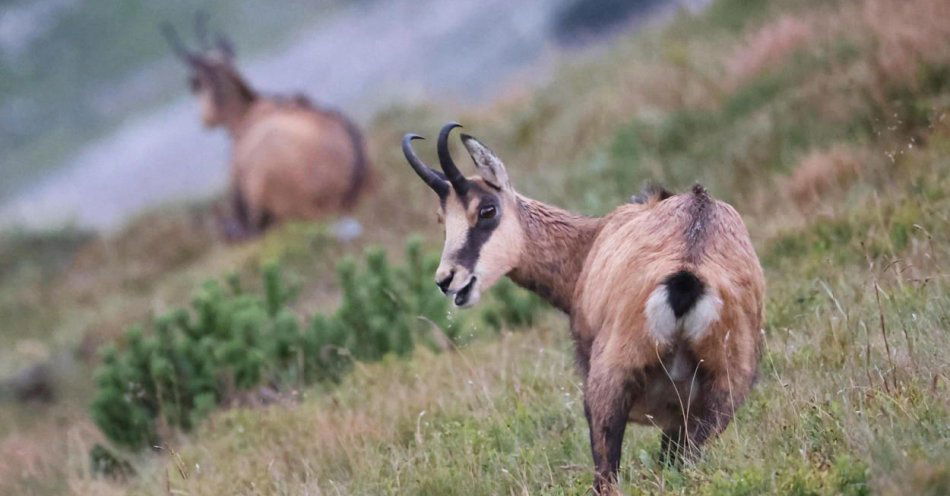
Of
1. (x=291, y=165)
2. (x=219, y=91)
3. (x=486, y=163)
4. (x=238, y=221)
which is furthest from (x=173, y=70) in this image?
(x=486, y=163)

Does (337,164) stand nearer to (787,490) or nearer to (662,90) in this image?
(662,90)

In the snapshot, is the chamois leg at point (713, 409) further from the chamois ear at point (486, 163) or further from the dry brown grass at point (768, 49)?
the dry brown grass at point (768, 49)

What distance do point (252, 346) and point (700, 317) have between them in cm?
503

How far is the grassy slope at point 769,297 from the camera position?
15.4 feet

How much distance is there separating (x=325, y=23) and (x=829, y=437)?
97.5ft

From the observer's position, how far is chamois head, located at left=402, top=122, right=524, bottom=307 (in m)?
5.31

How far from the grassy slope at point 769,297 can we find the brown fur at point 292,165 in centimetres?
49

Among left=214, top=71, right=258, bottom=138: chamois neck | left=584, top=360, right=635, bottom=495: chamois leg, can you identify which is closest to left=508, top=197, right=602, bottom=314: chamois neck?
left=584, top=360, right=635, bottom=495: chamois leg

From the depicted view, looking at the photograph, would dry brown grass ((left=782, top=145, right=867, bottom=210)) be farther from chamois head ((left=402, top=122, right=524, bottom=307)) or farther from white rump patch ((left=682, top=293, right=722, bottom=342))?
white rump patch ((left=682, top=293, right=722, bottom=342))

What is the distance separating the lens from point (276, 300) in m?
9.21

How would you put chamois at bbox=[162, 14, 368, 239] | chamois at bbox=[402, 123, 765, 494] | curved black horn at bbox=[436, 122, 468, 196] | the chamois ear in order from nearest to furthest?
chamois at bbox=[402, 123, 765, 494], curved black horn at bbox=[436, 122, 468, 196], the chamois ear, chamois at bbox=[162, 14, 368, 239]

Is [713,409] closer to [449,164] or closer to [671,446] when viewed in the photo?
[671,446]

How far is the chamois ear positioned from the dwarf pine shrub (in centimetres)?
261

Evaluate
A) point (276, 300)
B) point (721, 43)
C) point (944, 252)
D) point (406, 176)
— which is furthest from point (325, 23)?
point (944, 252)
